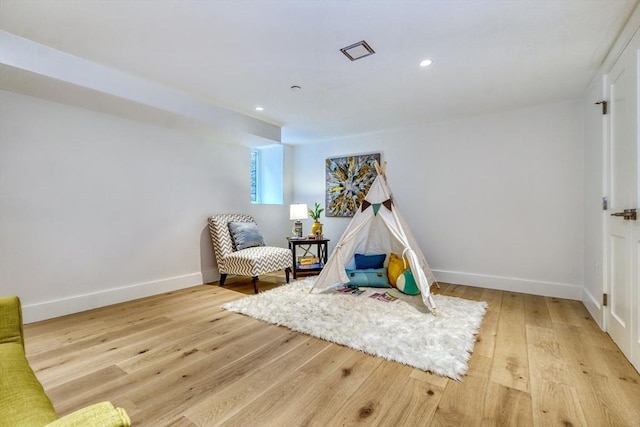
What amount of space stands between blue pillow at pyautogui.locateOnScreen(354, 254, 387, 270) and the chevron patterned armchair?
987 mm

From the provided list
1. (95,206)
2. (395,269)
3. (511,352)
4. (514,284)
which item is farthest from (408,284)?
(95,206)

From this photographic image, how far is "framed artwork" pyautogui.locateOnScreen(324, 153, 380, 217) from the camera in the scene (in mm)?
4645

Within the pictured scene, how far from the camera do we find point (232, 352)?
6.91ft

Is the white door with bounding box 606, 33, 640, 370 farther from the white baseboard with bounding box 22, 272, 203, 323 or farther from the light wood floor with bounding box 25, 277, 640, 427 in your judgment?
the white baseboard with bounding box 22, 272, 203, 323

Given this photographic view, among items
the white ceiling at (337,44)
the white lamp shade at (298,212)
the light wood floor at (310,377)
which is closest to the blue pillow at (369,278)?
the light wood floor at (310,377)

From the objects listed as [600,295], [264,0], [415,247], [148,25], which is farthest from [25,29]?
[600,295]

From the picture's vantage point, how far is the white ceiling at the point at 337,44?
1.79 m

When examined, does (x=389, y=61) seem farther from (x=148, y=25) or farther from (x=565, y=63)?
(x=148, y=25)

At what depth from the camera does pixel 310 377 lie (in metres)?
1.79

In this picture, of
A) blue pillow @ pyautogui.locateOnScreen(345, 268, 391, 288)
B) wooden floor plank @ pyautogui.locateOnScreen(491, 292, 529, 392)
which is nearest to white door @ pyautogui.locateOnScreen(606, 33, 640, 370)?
wooden floor plank @ pyautogui.locateOnScreen(491, 292, 529, 392)

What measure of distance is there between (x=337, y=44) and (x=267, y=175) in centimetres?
348

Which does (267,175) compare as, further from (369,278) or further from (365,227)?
(369,278)

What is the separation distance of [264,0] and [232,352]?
2.32 metres

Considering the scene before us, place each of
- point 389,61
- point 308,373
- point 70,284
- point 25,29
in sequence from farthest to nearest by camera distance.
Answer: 1. point 70,284
2. point 389,61
3. point 25,29
4. point 308,373
